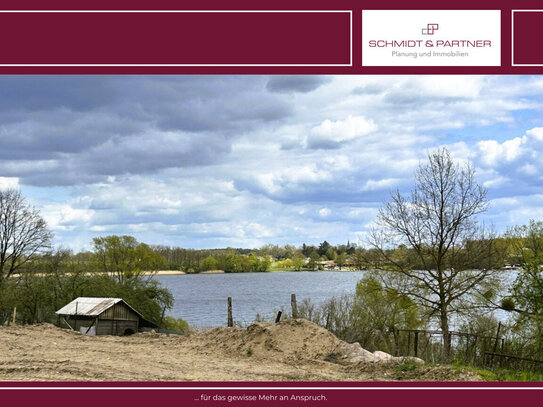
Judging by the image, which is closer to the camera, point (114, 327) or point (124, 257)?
point (114, 327)

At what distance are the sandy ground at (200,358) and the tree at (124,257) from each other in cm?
Result: 3657

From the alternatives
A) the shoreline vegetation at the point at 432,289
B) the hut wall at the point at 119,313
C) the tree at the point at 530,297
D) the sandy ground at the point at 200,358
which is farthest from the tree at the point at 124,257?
the tree at the point at 530,297

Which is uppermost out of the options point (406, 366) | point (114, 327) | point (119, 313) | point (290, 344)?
point (406, 366)

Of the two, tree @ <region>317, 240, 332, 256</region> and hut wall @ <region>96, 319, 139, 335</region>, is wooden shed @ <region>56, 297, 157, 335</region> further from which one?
tree @ <region>317, 240, 332, 256</region>

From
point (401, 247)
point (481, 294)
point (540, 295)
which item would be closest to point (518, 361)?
point (540, 295)

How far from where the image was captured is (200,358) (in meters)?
18.8

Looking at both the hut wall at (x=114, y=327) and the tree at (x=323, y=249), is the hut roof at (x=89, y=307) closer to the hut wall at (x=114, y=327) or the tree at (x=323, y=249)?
the hut wall at (x=114, y=327)

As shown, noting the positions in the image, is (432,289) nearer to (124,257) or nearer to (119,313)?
(119,313)

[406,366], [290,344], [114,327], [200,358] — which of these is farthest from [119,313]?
[406,366]

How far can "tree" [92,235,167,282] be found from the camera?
61.0 m

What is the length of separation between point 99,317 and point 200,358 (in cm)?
1234

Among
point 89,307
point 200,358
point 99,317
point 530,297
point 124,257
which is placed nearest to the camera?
point 200,358

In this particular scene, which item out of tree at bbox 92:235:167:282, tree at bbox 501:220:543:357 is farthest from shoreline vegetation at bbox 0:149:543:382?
tree at bbox 92:235:167:282
